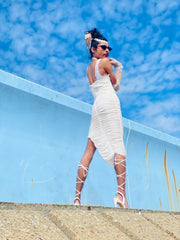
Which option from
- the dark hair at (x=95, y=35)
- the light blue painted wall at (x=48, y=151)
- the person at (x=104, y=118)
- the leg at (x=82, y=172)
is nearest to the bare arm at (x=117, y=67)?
the person at (x=104, y=118)

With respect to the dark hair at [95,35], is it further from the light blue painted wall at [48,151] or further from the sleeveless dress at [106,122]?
the light blue painted wall at [48,151]

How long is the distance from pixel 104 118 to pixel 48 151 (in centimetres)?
105

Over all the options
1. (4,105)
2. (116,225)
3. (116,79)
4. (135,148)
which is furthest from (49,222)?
(135,148)

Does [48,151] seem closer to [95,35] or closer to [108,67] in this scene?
[108,67]

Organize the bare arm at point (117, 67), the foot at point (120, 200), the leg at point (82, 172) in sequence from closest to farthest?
the foot at point (120, 200), the leg at point (82, 172), the bare arm at point (117, 67)

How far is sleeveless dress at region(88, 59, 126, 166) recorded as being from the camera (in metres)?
2.71

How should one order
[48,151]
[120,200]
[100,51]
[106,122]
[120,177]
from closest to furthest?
[120,200], [120,177], [106,122], [100,51], [48,151]

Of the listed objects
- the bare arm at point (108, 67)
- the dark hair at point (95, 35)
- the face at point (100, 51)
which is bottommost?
the bare arm at point (108, 67)

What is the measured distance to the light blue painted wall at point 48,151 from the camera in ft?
10.7

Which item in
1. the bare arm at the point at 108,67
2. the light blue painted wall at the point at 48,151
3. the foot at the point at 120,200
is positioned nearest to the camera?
the foot at the point at 120,200

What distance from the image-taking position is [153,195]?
15.4 ft

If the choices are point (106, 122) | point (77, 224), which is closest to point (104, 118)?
point (106, 122)

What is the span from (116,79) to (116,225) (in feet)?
5.59

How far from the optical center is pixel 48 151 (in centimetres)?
355
